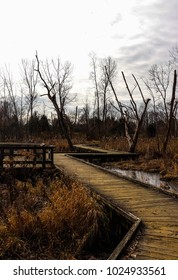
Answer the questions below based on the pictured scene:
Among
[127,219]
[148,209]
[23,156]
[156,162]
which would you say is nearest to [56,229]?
[127,219]

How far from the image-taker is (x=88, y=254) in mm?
5145

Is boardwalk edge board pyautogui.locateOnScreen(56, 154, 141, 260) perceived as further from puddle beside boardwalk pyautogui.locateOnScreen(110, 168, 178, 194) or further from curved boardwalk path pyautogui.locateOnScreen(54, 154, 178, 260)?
puddle beside boardwalk pyautogui.locateOnScreen(110, 168, 178, 194)

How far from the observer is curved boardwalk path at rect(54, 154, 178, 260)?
13.7 ft

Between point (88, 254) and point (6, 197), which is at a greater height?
point (6, 197)

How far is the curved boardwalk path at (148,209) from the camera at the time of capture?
417 cm

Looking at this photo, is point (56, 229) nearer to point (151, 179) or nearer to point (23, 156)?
point (23, 156)

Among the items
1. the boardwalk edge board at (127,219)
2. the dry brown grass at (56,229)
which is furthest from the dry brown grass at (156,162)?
the dry brown grass at (56,229)

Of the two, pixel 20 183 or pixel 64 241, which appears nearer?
pixel 64 241

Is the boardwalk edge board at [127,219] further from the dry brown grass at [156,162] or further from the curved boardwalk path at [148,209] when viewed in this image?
the dry brown grass at [156,162]

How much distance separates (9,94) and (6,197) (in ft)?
94.5

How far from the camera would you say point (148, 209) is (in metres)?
5.82

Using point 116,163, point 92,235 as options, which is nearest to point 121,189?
point 92,235

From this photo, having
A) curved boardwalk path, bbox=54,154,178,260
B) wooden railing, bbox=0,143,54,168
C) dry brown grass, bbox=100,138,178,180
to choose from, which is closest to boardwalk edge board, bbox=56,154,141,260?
A: curved boardwalk path, bbox=54,154,178,260
